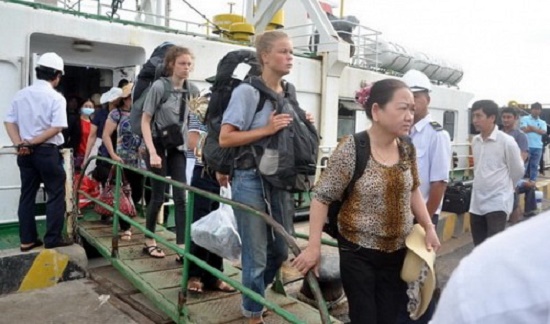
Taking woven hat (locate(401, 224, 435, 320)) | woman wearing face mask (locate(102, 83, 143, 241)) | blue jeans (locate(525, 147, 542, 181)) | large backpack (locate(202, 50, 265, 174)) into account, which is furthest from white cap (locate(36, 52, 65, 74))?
blue jeans (locate(525, 147, 542, 181))

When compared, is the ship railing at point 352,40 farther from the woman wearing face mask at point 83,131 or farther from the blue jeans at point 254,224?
the blue jeans at point 254,224

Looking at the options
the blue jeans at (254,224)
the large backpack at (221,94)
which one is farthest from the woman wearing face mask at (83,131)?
the blue jeans at (254,224)

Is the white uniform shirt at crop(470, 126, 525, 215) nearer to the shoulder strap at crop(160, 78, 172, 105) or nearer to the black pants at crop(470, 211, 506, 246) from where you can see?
the black pants at crop(470, 211, 506, 246)

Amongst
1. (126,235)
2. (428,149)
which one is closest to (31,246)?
(126,235)

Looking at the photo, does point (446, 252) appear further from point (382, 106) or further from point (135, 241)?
point (382, 106)

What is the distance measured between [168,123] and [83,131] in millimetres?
3330

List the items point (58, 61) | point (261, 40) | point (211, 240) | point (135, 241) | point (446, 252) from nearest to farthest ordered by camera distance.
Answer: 1. point (261, 40)
2. point (211, 240)
3. point (58, 61)
4. point (135, 241)
5. point (446, 252)

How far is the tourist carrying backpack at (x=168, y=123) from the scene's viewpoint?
3.91m

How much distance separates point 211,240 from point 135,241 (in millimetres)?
1961

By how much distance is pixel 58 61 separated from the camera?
4.37 meters

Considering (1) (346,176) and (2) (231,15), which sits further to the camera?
(2) (231,15)

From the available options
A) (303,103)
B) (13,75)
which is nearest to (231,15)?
(303,103)

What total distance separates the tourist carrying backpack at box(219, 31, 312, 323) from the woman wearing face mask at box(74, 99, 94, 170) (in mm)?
4366

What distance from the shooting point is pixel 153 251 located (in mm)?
4340
